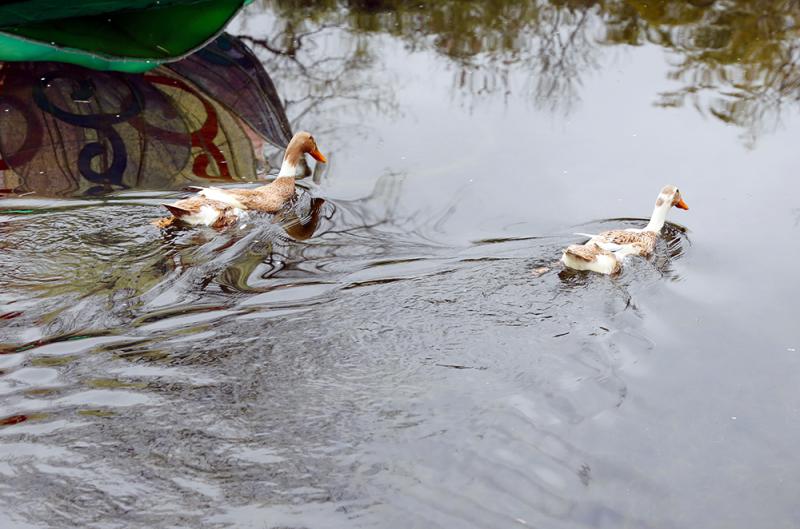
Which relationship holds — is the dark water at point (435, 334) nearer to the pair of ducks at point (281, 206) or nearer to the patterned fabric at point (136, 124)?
the pair of ducks at point (281, 206)

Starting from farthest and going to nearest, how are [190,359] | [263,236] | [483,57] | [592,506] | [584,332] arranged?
[483,57], [263,236], [584,332], [190,359], [592,506]

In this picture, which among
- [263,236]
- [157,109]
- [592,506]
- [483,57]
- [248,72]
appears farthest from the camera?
[483,57]

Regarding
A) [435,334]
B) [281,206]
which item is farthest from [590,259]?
[281,206]

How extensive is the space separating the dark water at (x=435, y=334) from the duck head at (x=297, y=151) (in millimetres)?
251

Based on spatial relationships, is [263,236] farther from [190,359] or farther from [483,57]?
[483,57]

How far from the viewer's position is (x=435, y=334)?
249 inches

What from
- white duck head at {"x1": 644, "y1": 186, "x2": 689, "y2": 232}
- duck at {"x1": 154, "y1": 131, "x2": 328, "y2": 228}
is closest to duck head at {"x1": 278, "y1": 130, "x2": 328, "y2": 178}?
duck at {"x1": 154, "y1": 131, "x2": 328, "y2": 228}

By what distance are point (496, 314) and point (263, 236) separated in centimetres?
231

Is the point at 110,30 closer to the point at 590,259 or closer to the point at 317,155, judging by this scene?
the point at 317,155

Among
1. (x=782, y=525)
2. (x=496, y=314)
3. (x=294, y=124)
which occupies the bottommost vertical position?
(x=782, y=525)

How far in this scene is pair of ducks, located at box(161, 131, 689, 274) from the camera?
284 inches

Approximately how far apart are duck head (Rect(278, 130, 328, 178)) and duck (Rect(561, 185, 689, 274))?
2774mm

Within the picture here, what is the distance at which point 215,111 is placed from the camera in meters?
10.1

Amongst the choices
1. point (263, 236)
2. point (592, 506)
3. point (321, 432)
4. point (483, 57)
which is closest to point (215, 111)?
point (263, 236)
